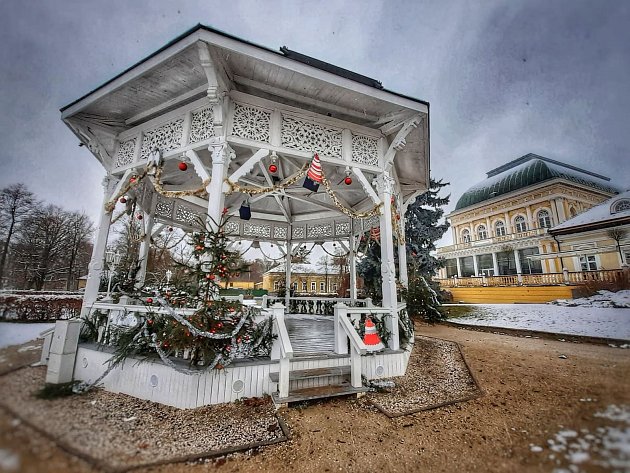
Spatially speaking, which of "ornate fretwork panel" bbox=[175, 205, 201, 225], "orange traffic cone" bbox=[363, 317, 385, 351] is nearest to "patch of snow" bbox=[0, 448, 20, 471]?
"orange traffic cone" bbox=[363, 317, 385, 351]

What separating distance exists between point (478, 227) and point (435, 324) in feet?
27.1

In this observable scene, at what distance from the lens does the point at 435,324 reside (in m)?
9.79

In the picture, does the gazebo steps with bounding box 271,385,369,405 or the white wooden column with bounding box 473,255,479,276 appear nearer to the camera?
Result: the white wooden column with bounding box 473,255,479,276

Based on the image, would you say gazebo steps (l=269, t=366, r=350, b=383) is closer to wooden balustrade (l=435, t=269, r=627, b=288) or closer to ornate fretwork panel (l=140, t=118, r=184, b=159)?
wooden balustrade (l=435, t=269, r=627, b=288)

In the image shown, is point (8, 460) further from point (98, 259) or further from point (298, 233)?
point (298, 233)

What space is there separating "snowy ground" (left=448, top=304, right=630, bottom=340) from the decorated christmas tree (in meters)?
3.15

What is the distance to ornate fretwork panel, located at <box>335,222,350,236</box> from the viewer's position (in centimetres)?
958

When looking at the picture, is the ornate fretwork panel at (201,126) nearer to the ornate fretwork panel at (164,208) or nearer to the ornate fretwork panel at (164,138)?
the ornate fretwork panel at (164,138)

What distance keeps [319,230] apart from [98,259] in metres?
6.76

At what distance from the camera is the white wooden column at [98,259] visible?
4943 millimetres

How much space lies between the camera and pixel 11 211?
3.26ft

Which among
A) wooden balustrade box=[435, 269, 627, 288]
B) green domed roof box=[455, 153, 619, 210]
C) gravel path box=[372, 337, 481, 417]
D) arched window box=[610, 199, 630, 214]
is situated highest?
green domed roof box=[455, 153, 619, 210]

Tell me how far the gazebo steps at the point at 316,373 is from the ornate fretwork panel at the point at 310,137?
4037mm

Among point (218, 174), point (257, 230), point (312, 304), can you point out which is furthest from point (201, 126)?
point (312, 304)
